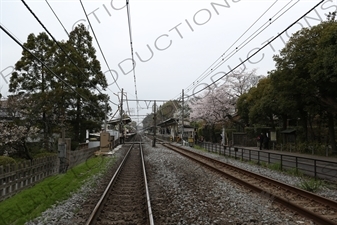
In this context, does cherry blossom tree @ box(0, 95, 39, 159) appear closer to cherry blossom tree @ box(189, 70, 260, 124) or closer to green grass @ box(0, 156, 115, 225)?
green grass @ box(0, 156, 115, 225)

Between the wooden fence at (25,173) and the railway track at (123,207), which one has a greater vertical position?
Result: the wooden fence at (25,173)

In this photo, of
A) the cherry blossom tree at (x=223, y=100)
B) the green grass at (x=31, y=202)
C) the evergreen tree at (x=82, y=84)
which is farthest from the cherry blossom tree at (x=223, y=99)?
the green grass at (x=31, y=202)

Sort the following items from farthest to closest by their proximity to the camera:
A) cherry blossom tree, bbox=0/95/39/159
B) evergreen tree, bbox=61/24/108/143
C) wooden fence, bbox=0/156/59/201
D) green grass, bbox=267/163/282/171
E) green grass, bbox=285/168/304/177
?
1. evergreen tree, bbox=61/24/108/143
2. cherry blossom tree, bbox=0/95/39/159
3. green grass, bbox=267/163/282/171
4. green grass, bbox=285/168/304/177
5. wooden fence, bbox=0/156/59/201

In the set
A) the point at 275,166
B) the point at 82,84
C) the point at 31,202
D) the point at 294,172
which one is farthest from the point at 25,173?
the point at 82,84

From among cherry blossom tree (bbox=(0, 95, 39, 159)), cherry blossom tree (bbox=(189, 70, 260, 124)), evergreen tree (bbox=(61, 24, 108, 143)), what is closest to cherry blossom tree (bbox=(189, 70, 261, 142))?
cherry blossom tree (bbox=(189, 70, 260, 124))

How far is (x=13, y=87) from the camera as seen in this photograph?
25.5 meters

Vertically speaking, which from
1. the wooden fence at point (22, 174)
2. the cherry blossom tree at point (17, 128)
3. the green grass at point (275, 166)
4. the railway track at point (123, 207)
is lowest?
the railway track at point (123, 207)

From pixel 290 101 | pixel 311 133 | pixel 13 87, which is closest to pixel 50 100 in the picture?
pixel 13 87

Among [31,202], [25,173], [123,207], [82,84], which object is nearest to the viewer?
[123,207]

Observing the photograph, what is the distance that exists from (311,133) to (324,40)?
38.2 ft

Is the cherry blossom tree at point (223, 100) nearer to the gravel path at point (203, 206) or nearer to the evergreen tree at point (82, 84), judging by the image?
the evergreen tree at point (82, 84)

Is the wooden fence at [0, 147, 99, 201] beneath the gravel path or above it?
above

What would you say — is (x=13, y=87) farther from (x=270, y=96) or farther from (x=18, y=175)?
(x=270, y=96)

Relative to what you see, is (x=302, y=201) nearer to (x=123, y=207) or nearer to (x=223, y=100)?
(x=123, y=207)
